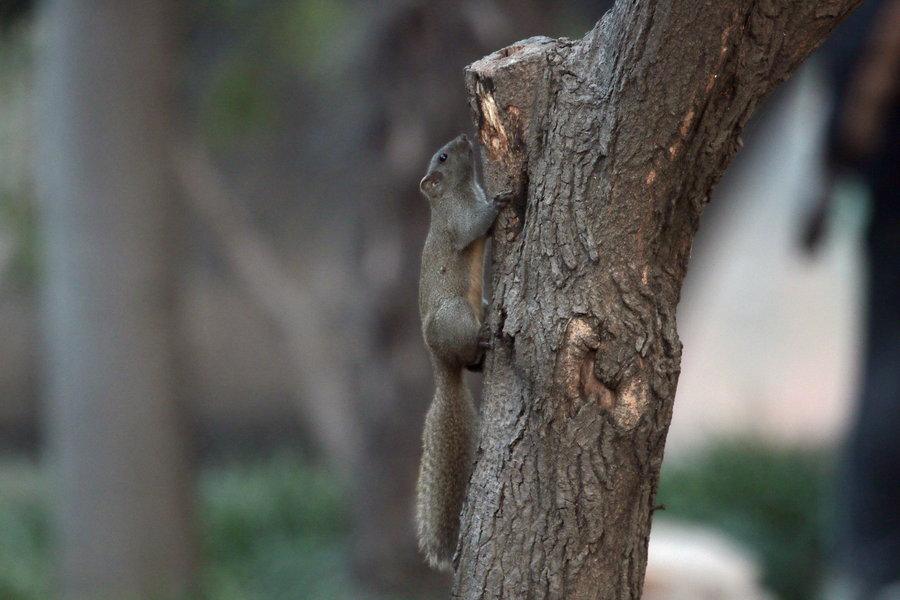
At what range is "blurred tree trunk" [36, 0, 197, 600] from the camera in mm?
6172

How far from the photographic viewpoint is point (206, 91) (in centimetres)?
1041

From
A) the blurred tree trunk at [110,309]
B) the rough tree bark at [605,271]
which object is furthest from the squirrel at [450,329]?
the blurred tree trunk at [110,309]

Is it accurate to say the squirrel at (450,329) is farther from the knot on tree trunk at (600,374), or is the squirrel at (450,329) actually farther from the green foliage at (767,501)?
the green foliage at (767,501)

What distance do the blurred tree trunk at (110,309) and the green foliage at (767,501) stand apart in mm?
4031

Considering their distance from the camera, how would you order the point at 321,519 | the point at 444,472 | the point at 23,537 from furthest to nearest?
the point at 321,519
the point at 23,537
the point at 444,472

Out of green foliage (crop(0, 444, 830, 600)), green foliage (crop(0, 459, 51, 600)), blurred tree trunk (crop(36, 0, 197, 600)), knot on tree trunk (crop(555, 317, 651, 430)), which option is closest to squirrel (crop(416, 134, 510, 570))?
knot on tree trunk (crop(555, 317, 651, 430))

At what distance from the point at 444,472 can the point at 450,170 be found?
38.9 inches

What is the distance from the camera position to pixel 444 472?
250 cm

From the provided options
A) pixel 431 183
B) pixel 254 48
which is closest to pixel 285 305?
pixel 254 48

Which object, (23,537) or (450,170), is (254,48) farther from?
(450,170)

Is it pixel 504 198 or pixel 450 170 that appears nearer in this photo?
pixel 504 198

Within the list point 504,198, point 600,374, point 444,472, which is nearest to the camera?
point 600,374

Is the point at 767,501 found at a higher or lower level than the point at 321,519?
higher

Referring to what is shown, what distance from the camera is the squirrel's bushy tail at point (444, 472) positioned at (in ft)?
8.12
